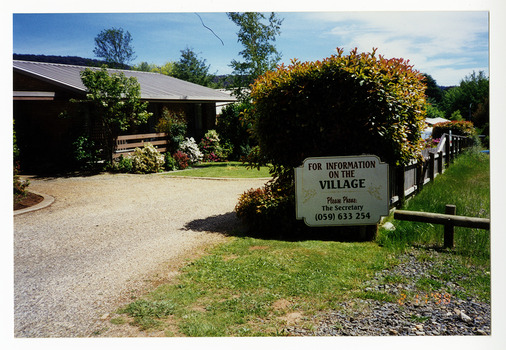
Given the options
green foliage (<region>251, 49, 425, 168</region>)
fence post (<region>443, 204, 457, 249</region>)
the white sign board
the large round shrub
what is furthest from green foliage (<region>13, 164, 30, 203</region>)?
fence post (<region>443, 204, 457, 249</region>)

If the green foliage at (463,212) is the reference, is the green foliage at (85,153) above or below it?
above

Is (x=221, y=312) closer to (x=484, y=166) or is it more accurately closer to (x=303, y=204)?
(x=303, y=204)

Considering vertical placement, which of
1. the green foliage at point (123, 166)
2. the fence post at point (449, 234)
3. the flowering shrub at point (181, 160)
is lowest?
the fence post at point (449, 234)

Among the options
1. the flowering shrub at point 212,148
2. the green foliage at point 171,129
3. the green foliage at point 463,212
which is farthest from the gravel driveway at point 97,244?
the flowering shrub at point 212,148

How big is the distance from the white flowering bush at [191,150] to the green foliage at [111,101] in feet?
7.19

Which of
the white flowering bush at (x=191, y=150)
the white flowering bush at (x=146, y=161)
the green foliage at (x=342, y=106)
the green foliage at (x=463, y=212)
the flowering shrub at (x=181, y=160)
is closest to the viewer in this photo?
the green foliage at (x=463, y=212)

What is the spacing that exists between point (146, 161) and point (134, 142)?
218cm

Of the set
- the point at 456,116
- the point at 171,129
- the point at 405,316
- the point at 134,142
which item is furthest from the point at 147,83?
the point at 405,316

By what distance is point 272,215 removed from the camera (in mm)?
6020

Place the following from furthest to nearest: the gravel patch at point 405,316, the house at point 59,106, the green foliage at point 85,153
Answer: the green foliage at point 85,153 → the house at point 59,106 → the gravel patch at point 405,316

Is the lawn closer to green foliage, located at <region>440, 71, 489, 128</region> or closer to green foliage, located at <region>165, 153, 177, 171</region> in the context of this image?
green foliage, located at <region>440, 71, 489, 128</region>

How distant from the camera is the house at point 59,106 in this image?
Result: 704cm

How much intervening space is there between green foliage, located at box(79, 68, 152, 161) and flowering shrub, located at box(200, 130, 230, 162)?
3.61m

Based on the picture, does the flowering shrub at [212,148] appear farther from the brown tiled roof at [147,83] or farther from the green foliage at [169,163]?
the green foliage at [169,163]
